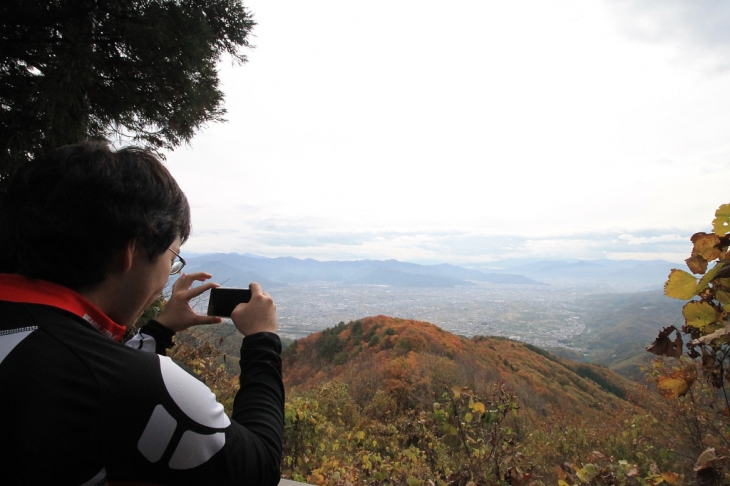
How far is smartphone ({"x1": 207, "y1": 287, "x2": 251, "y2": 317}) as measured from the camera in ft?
3.51

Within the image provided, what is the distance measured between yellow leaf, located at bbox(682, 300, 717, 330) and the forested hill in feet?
24.0

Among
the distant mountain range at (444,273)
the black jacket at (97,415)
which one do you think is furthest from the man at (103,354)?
the distant mountain range at (444,273)

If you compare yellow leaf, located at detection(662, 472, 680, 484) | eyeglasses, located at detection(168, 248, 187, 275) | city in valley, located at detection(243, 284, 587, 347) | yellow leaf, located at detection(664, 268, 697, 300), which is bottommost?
city in valley, located at detection(243, 284, 587, 347)

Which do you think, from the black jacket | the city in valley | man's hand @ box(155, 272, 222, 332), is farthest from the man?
the city in valley

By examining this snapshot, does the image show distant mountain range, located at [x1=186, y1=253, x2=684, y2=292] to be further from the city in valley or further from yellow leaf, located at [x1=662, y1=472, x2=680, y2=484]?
yellow leaf, located at [x1=662, y1=472, x2=680, y2=484]

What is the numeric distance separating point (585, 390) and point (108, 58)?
734 inches

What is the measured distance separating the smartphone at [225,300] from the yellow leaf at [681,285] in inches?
43.5

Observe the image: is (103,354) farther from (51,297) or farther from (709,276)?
(709,276)

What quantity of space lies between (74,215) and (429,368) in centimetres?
1206

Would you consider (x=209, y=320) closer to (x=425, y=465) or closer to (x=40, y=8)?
(x=425, y=465)

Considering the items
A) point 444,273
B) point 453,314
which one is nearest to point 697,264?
point 453,314

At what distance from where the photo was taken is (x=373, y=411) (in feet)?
28.2

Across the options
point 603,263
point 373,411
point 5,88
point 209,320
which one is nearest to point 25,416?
point 209,320

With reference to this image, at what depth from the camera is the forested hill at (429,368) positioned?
10302 mm
